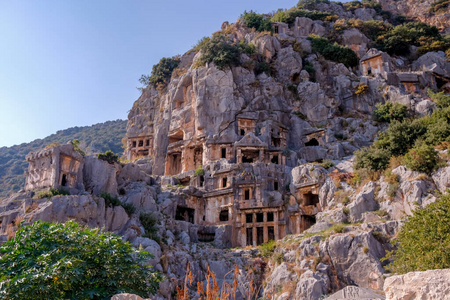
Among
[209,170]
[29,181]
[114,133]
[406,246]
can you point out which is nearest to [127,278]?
[406,246]

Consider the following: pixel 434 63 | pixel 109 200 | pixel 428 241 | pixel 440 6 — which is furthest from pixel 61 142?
pixel 428 241

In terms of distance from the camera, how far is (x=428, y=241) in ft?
48.0

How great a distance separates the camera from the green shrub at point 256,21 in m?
61.2

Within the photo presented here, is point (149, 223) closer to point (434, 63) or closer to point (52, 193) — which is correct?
point (52, 193)

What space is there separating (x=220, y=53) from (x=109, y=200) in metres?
28.3

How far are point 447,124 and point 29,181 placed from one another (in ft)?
100

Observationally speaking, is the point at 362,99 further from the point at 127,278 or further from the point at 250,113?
the point at 127,278

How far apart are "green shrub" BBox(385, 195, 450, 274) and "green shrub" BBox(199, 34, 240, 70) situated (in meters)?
37.3

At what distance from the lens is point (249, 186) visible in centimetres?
3956

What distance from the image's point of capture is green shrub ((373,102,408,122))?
41625mm

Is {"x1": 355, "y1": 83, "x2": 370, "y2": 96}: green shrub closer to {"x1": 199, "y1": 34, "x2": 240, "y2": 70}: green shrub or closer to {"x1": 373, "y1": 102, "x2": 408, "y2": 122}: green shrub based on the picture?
{"x1": 373, "y1": 102, "x2": 408, "y2": 122}: green shrub

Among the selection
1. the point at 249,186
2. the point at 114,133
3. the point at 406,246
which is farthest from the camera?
the point at 114,133

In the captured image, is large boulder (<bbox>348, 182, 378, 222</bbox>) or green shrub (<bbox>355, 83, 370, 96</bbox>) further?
green shrub (<bbox>355, 83, 370, 96</bbox>)

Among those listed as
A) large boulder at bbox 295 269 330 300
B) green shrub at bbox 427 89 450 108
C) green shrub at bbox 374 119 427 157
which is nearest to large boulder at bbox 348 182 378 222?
green shrub at bbox 374 119 427 157
